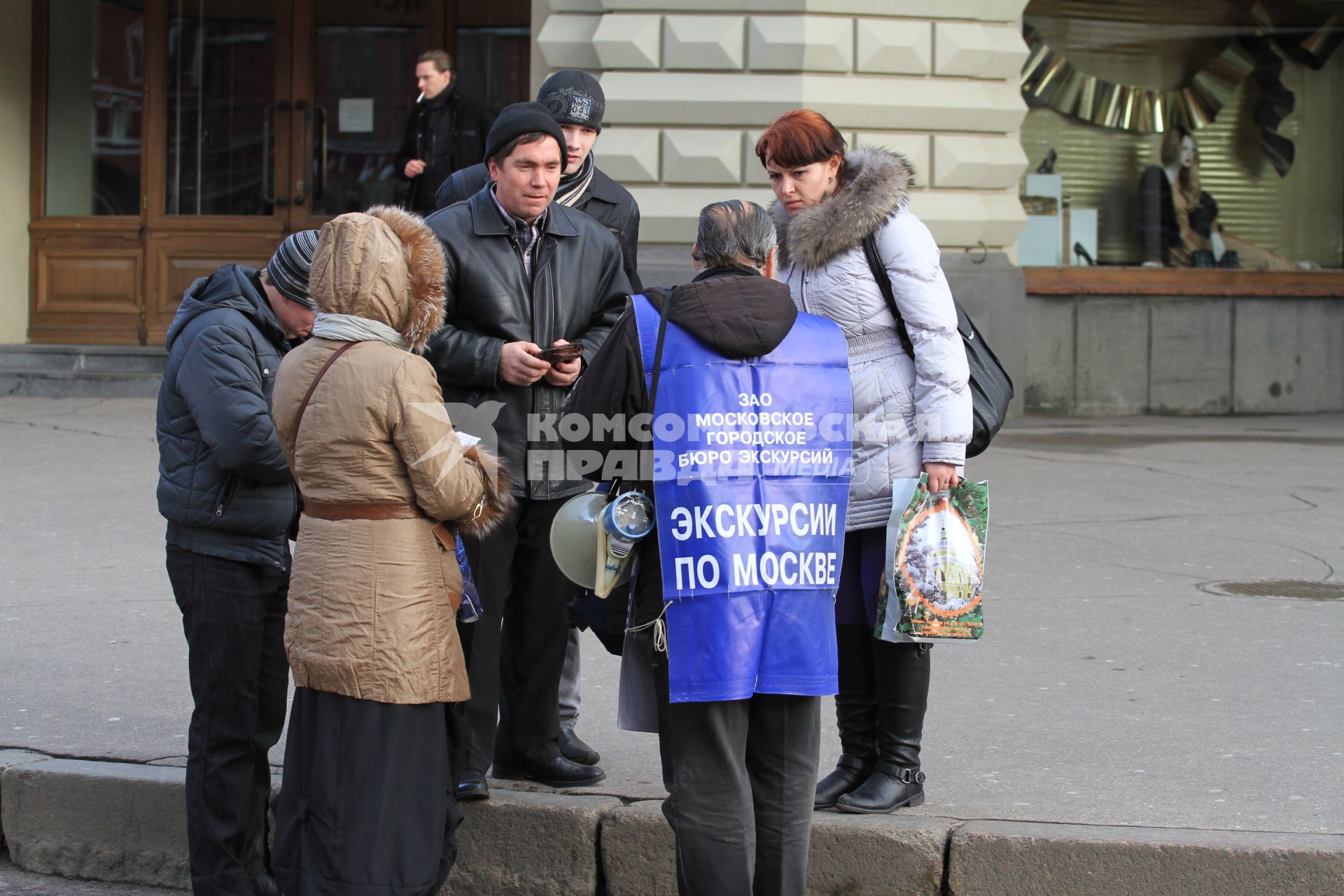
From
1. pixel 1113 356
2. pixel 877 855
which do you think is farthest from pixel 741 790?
pixel 1113 356

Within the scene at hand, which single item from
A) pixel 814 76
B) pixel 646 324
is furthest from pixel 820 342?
pixel 814 76

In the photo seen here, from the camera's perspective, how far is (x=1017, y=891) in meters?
3.75

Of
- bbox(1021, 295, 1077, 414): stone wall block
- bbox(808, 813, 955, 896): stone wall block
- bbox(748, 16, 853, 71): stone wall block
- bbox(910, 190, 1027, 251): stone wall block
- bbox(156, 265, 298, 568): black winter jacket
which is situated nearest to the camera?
bbox(156, 265, 298, 568): black winter jacket

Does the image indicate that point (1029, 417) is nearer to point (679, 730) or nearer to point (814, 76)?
point (814, 76)

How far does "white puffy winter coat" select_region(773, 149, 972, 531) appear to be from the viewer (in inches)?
155

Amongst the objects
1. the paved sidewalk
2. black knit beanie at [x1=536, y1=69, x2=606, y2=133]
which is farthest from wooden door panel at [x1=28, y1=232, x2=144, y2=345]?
black knit beanie at [x1=536, y1=69, x2=606, y2=133]

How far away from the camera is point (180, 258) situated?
42.0ft

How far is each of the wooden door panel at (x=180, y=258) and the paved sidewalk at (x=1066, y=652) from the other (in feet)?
11.6

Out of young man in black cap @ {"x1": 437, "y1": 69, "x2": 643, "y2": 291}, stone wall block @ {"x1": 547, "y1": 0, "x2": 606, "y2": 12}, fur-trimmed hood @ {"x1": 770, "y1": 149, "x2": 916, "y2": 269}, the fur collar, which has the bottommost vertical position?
the fur collar

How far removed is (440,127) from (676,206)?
171 cm

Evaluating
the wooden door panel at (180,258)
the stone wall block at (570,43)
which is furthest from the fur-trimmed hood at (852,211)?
the wooden door panel at (180,258)

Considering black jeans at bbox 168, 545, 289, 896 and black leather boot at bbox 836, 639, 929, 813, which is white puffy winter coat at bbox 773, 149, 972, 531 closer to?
black leather boot at bbox 836, 639, 929, 813

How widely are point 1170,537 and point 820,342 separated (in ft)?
15.0

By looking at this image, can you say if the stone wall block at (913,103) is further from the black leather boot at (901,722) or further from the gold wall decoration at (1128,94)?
the black leather boot at (901,722)
